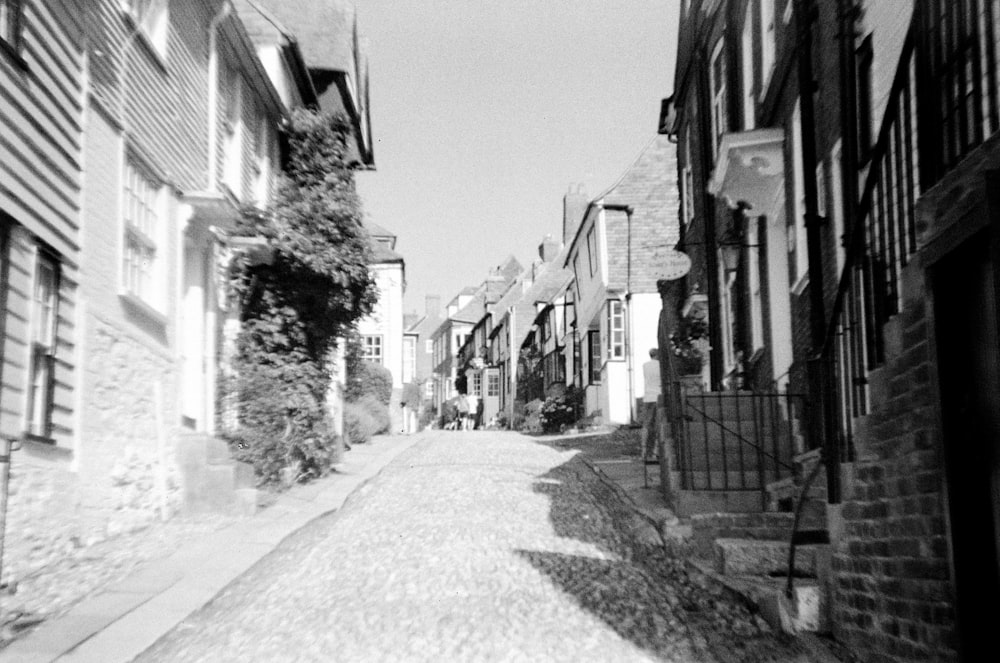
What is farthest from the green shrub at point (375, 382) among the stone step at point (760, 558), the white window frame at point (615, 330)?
the stone step at point (760, 558)

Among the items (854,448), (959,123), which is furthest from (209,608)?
(959,123)

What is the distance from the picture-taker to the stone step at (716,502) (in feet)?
34.3

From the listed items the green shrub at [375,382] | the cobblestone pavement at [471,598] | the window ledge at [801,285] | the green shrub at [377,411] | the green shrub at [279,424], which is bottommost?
the cobblestone pavement at [471,598]

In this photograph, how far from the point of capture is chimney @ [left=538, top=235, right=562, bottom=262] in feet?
194

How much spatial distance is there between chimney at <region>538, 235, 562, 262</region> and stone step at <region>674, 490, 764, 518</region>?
48.4m

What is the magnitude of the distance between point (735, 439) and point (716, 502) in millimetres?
1252

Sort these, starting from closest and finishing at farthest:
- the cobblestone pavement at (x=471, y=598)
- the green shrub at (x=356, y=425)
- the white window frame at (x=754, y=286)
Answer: the cobblestone pavement at (x=471, y=598)
the white window frame at (x=754, y=286)
the green shrub at (x=356, y=425)

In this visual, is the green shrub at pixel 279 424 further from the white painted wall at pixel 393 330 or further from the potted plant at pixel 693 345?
the white painted wall at pixel 393 330

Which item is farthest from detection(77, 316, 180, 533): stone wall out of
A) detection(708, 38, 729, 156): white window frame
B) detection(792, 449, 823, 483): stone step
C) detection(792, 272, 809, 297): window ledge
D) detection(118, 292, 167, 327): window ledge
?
detection(708, 38, 729, 156): white window frame

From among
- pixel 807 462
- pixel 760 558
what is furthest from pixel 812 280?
pixel 760 558

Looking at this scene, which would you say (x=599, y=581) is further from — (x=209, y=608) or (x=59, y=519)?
(x=59, y=519)

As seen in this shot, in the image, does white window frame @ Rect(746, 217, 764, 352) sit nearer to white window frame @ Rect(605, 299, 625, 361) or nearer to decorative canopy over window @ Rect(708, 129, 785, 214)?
decorative canopy over window @ Rect(708, 129, 785, 214)

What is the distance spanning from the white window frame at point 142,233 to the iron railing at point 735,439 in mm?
5475

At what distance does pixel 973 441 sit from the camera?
201 inches
